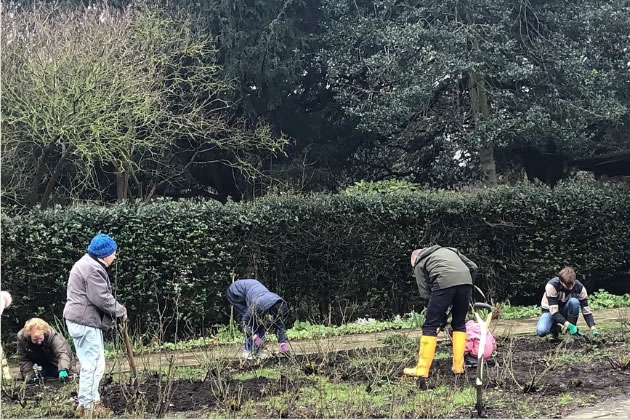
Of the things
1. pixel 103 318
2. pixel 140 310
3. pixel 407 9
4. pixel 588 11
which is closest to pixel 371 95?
pixel 407 9

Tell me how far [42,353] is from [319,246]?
213 inches

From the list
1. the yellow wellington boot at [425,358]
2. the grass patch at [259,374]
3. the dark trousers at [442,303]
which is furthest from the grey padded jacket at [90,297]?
the dark trousers at [442,303]

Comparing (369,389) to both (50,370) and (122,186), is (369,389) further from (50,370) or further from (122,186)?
(122,186)

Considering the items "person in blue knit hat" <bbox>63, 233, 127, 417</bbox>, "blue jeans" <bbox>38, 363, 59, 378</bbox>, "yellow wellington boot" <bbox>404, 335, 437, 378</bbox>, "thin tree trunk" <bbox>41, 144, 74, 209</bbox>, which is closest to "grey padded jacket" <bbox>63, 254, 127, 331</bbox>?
"person in blue knit hat" <bbox>63, 233, 127, 417</bbox>

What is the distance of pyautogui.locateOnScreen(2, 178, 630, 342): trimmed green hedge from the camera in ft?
32.1

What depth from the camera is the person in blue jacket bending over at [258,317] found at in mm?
7531

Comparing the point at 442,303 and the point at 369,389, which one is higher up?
the point at 442,303

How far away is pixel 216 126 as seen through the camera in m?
17.2

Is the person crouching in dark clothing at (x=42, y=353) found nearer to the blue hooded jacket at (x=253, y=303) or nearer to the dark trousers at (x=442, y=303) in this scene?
the blue hooded jacket at (x=253, y=303)

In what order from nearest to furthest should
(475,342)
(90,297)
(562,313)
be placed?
1. (90,297)
2. (475,342)
3. (562,313)

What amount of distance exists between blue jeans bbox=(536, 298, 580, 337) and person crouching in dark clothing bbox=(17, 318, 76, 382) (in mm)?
6093

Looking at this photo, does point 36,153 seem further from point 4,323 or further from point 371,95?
point 371,95

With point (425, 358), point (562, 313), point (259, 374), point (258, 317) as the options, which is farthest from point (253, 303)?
point (562, 313)

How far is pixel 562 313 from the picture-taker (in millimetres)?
8992
